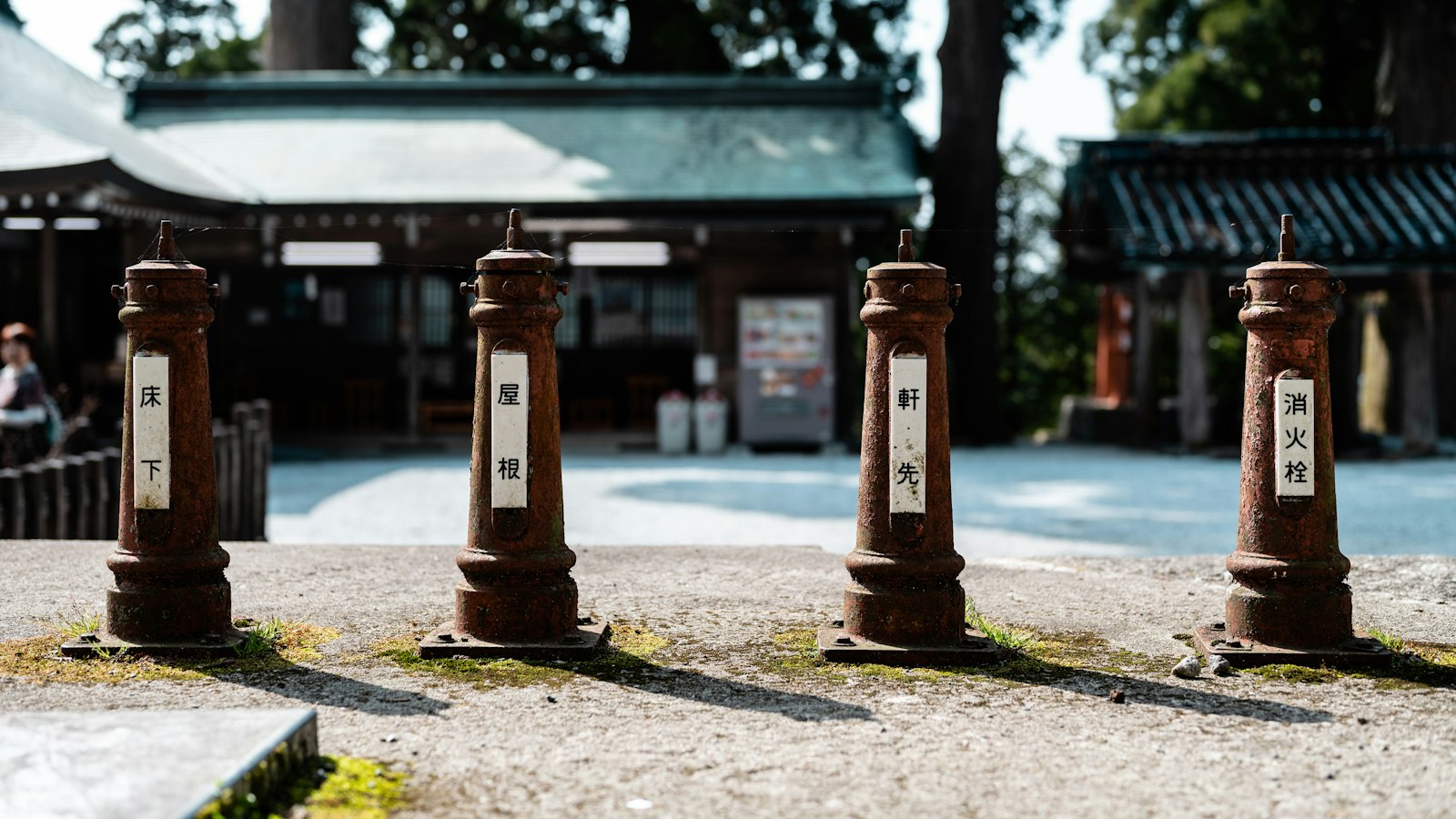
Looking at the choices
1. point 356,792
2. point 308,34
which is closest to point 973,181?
point 308,34

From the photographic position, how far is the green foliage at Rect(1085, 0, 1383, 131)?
70.0 ft

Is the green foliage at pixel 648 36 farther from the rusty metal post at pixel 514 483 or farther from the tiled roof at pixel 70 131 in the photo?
the rusty metal post at pixel 514 483

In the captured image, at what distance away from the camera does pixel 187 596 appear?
461 cm

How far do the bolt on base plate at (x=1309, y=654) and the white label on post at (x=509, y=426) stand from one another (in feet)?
7.28

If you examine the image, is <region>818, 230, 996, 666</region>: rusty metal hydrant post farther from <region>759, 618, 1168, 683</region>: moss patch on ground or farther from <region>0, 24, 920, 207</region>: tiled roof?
<region>0, 24, 920, 207</region>: tiled roof

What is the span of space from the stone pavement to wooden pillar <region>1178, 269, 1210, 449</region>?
35.2 ft

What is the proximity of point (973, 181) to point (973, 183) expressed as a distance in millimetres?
31

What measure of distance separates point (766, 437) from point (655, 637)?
1197cm

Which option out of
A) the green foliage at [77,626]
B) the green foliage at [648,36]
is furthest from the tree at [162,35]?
the green foliage at [77,626]

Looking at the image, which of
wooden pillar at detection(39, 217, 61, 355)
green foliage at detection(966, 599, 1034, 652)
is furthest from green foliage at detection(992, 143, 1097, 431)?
green foliage at detection(966, 599, 1034, 652)

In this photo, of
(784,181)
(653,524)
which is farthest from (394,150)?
(653,524)

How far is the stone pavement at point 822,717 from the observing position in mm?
3268

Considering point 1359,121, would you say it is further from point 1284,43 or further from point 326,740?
point 326,740

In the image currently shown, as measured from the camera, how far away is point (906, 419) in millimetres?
4570
